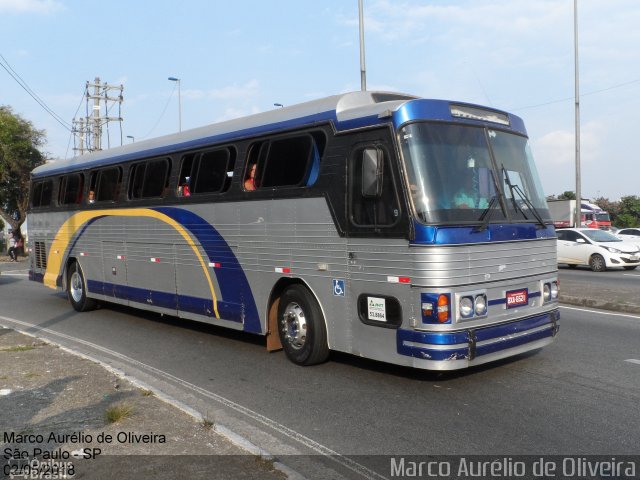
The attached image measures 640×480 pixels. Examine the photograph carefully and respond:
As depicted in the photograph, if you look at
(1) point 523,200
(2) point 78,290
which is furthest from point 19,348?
(1) point 523,200

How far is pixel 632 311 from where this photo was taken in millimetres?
11477

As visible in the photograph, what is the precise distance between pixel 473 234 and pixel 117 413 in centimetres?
386

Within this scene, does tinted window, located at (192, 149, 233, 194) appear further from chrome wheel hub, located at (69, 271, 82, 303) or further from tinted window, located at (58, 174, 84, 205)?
chrome wheel hub, located at (69, 271, 82, 303)

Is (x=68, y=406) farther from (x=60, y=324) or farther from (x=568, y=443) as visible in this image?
(x=60, y=324)

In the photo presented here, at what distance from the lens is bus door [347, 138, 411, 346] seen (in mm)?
6242

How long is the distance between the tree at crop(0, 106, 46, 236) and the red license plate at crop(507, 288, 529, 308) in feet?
112

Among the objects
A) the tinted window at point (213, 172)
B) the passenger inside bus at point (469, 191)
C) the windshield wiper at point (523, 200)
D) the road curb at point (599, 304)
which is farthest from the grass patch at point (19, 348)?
the road curb at point (599, 304)

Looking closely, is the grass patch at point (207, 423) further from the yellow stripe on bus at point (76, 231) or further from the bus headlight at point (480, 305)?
the yellow stripe on bus at point (76, 231)

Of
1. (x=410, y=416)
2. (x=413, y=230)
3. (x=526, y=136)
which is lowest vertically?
(x=410, y=416)

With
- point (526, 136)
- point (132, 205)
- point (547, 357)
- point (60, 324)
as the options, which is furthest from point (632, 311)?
point (60, 324)

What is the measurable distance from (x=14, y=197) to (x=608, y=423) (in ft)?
130

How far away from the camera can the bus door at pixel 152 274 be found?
1015 cm

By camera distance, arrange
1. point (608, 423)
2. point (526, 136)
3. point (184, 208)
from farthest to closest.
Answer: point (184, 208), point (526, 136), point (608, 423)

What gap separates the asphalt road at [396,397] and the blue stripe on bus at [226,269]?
25.4 inches
